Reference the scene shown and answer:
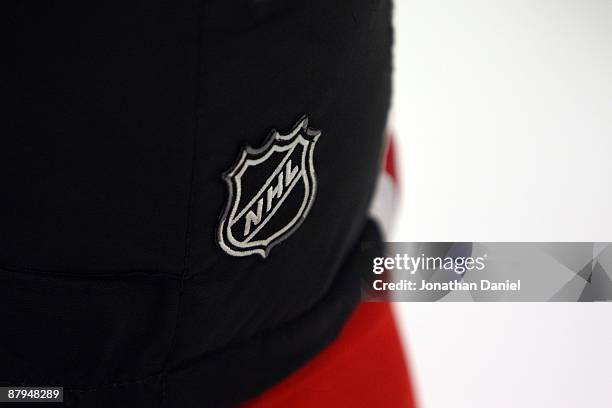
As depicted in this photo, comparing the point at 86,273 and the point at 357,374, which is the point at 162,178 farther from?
the point at 357,374

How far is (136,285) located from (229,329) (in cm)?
6

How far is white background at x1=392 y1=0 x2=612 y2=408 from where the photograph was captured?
892 mm

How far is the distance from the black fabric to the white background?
0.30m

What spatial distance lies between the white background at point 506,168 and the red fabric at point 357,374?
161 mm

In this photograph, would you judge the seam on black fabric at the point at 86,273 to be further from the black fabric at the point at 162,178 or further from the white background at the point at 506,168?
the white background at the point at 506,168

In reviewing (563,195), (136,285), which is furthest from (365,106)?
(563,195)

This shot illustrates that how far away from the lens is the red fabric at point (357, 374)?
1.59 feet

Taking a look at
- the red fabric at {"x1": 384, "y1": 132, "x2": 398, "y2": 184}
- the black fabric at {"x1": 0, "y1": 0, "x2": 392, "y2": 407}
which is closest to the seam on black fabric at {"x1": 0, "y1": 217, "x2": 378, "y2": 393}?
the black fabric at {"x1": 0, "y1": 0, "x2": 392, "y2": 407}

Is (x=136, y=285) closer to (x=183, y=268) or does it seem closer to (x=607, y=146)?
(x=183, y=268)

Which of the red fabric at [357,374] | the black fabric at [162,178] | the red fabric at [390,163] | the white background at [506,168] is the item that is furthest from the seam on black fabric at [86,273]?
the white background at [506,168]

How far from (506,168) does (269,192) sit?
28.5 inches

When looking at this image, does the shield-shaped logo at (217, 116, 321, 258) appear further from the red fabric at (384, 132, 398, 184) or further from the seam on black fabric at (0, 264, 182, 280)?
the red fabric at (384, 132, 398, 184)

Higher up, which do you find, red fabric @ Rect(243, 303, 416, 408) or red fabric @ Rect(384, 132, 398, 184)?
red fabric @ Rect(384, 132, 398, 184)

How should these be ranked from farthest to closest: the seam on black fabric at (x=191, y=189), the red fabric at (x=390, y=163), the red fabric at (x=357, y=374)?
the red fabric at (x=390, y=163)
the red fabric at (x=357, y=374)
the seam on black fabric at (x=191, y=189)
